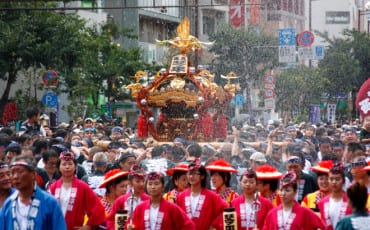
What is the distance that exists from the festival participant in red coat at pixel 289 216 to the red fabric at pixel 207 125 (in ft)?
48.1

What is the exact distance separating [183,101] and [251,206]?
48.3ft

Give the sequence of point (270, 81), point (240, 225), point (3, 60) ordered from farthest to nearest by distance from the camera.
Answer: point (270, 81), point (3, 60), point (240, 225)

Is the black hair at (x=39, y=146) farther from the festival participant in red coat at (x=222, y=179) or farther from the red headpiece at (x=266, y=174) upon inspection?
the red headpiece at (x=266, y=174)

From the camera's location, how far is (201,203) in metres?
11.1

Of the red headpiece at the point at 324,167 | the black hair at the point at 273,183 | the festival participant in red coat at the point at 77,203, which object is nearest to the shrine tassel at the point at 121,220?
the festival participant in red coat at the point at 77,203

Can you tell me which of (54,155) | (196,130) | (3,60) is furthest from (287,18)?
(54,155)

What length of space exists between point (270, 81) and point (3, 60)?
1220cm

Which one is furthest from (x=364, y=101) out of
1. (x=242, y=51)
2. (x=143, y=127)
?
(x=242, y=51)

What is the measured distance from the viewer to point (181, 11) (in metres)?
49.5

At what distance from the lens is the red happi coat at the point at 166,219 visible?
1027cm

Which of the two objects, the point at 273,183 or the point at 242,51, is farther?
the point at 242,51

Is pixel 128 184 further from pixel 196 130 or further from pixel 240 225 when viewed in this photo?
pixel 196 130

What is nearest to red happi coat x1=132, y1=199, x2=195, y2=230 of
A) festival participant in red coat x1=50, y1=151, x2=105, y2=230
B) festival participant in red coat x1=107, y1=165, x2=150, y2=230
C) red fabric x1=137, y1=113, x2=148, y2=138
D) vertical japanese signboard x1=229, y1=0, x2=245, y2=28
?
festival participant in red coat x1=107, y1=165, x2=150, y2=230

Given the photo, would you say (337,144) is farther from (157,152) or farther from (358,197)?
(358,197)
